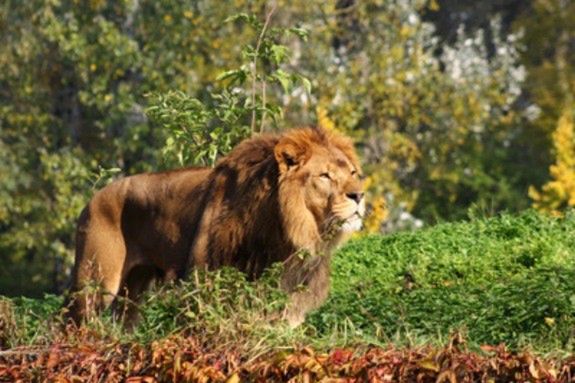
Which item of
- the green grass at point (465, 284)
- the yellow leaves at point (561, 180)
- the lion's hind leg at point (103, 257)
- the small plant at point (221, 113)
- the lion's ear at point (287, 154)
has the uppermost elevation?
the lion's ear at point (287, 154)

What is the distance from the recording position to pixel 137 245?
32.6 feet

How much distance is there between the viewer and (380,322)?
939 centimetres

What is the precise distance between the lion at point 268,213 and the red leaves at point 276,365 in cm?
128

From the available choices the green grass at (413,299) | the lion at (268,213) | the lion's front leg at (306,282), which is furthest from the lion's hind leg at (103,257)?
the lion's front leg at (306,282)

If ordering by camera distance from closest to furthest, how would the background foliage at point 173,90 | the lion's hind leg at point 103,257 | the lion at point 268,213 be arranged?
1. the lion at point 268,213
2. the lion's hind leg at point 103,257
3. the background foliage at point 173,90

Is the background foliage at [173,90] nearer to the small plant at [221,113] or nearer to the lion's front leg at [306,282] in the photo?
the small plant at [221,113]

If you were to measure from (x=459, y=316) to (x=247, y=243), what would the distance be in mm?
1230

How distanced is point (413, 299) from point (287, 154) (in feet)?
5.04

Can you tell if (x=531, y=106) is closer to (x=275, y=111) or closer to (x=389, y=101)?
(x=389, y=101)

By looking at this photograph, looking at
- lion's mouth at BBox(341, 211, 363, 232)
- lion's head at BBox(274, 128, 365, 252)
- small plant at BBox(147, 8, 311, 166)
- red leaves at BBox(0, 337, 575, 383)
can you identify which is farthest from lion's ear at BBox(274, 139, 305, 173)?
small plant at BBox(147, 8, 311, 166)

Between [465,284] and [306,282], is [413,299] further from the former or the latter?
[306,282]

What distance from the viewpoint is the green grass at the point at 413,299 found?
24.6 feet

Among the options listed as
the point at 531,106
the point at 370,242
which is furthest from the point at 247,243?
the point at 531,106

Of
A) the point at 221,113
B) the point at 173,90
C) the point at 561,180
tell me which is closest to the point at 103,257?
the point at 221,113
